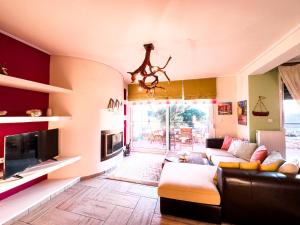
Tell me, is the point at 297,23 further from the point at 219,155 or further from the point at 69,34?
the point at 69,34

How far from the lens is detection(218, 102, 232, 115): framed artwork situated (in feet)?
15.1

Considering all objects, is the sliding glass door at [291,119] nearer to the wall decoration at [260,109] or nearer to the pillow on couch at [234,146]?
the wall decoration at [260,109]

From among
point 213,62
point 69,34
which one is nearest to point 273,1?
point 213,62

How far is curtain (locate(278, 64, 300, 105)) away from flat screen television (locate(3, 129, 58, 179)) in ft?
16.9

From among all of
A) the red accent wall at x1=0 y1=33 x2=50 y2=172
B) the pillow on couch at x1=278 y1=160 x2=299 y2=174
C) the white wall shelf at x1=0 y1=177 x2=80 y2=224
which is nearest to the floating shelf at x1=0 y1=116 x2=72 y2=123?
the red accent wall at x1=0 y1=33 x2=50 y2=172

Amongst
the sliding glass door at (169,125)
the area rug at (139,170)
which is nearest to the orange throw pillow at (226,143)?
the sliding glass door at (169,125)

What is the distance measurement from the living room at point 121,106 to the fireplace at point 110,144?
0.03 m

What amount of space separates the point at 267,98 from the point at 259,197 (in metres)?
2.88

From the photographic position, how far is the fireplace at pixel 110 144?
3588 mm

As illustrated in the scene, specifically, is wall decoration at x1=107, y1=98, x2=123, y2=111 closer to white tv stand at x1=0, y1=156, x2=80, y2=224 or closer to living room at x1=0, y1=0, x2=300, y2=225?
living room at x1=0, y1=0, x2=300, y2=225

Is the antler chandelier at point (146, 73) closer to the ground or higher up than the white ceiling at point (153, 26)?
closer to the ground

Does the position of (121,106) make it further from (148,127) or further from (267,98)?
(267,98)

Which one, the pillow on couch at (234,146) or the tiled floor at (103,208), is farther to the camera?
the pillow on couch at (234,146)

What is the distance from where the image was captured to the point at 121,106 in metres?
4.47
